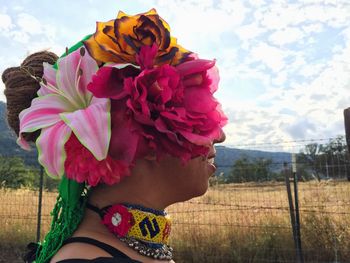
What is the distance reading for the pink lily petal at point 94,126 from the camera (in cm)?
125

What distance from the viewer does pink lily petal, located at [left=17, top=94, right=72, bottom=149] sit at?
1355 millimetres

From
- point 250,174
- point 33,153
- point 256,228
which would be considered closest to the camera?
point 33,153

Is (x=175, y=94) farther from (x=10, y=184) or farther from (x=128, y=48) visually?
(x=10, y=184)

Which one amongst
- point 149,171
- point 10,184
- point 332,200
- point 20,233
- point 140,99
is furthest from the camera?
point 10,184

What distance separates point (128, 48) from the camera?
138 centimetres

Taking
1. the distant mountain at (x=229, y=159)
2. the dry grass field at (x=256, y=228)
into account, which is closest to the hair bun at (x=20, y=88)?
the distant mountain at (x=229, y=159)

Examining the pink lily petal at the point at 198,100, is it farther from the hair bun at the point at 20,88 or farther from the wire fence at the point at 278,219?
the wire fence at the point at 278,219

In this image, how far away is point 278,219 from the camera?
700 cm

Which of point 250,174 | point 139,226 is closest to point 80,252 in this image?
point 139,226

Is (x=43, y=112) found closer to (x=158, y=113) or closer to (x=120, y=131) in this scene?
(x=120, y=131)

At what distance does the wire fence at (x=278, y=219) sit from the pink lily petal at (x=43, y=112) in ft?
15.4

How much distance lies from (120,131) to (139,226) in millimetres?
296

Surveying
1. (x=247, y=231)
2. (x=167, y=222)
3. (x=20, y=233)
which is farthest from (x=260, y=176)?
(x=167, y=222)

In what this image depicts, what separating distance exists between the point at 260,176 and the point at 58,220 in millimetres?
7245
